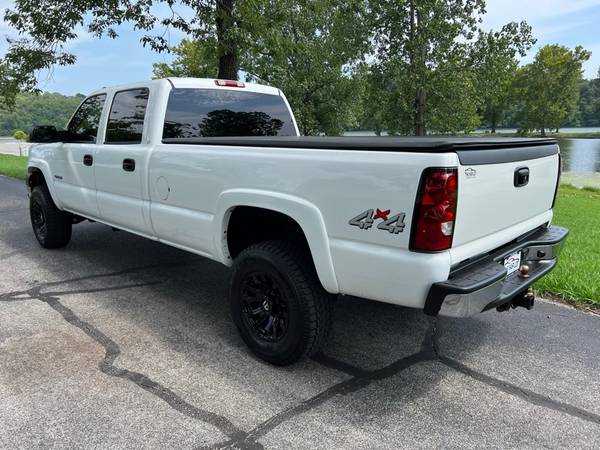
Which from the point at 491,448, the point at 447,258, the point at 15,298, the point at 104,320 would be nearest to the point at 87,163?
the point at 15,298

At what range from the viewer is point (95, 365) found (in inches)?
128

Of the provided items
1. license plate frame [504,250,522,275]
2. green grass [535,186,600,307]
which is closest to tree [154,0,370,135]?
green grass [535,186,600,307]

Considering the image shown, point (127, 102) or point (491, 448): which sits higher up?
point (127, 102)

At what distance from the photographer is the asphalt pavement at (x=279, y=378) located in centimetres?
255

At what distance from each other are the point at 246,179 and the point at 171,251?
3.28m

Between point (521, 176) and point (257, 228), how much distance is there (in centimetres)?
183

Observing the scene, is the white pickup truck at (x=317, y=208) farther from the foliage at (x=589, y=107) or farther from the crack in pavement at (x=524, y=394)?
the foliage at (x=589, y=107)

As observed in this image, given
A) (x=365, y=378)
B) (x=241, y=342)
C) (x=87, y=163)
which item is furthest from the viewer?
(x=87, y=163)

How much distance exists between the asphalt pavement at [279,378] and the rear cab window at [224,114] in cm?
153

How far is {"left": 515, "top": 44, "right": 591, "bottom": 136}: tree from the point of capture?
63250 mm

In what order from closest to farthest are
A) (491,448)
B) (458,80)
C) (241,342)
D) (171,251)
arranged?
(491,448)
(241,342)
(171,251)
(458,80)

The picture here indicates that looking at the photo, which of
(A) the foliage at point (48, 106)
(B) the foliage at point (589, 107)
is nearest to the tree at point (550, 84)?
(B) the foliage at point (589, 107)

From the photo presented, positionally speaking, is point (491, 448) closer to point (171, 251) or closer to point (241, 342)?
point (241, 342)

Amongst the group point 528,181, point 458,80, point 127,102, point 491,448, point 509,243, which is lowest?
point 491,448
